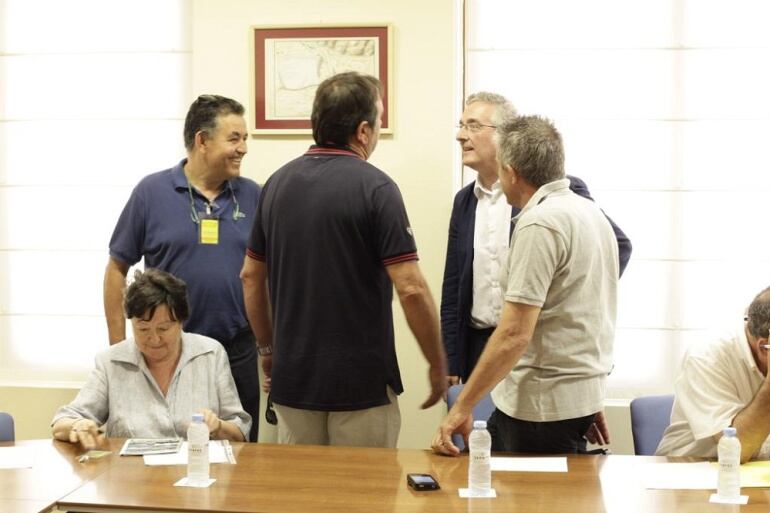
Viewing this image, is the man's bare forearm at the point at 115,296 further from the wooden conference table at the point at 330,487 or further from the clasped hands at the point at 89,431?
the wooden conference table at the point at 330,487

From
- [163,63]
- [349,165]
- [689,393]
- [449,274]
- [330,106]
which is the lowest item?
[689,393]

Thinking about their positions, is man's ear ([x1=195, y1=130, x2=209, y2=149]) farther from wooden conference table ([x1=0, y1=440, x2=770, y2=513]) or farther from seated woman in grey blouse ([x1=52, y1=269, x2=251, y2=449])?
wooden conference table ([x1=0, y1=440, x2=770, y2=513])

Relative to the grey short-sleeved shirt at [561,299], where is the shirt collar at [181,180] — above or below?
above

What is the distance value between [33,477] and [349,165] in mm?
1226

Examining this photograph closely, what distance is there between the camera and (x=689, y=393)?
2668mm

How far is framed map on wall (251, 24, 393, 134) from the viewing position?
3.90 metres

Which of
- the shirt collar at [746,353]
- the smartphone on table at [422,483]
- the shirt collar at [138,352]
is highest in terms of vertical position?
the shirt collar at [746,353]

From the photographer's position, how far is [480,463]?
2.37 metres

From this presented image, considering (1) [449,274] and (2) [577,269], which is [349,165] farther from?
(1) [449,274]

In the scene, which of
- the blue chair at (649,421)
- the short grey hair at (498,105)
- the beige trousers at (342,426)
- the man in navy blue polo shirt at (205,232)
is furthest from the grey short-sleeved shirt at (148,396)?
the short grey hair at (498,105)

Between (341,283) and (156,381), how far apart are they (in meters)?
0.78

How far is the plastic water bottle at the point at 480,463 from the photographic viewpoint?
236 cm

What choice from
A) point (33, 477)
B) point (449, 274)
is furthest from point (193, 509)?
point (449, 274)

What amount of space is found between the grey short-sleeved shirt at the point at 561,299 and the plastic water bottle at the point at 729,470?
393 mm
